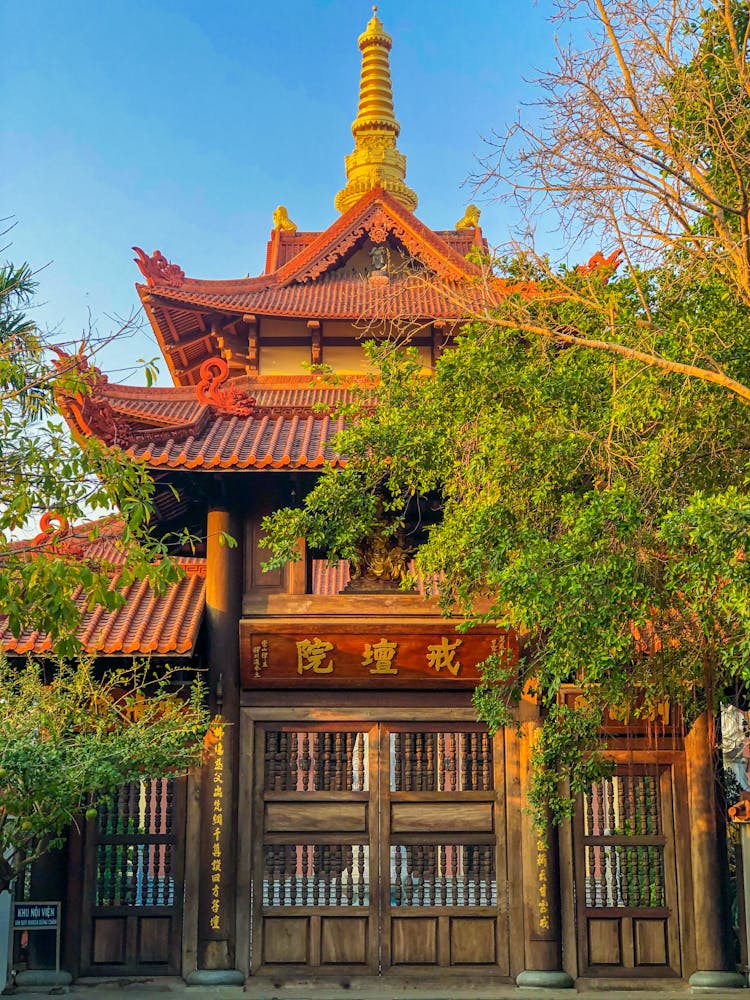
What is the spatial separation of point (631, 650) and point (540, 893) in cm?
342

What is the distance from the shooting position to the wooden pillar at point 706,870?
10727mm

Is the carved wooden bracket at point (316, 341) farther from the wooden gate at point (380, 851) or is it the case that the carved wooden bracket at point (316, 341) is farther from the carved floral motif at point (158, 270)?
the wooden gate at point (380, 851)

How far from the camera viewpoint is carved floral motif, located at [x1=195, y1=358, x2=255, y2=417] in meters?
11.9

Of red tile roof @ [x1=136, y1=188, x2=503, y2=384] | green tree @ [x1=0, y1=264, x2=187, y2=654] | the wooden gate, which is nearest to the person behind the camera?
green tree @ [x1=0, y1=264, x2=187, y2=654]

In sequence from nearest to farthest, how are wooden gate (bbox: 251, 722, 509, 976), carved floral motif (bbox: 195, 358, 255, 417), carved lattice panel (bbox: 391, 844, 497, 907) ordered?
wooden gate (bbox: 251, 722, 509, 976) → carved lattice panel (bbox: 391, 844, 497, 907) → carved floral motif (bbox: 195, 358, 255, 417)

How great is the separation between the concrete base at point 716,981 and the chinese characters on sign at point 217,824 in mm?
4090

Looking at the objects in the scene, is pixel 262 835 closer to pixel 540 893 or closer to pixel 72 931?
pixel 72 931

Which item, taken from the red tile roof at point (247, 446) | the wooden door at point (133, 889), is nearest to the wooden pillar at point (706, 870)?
the red tile roof at point (247, 446)

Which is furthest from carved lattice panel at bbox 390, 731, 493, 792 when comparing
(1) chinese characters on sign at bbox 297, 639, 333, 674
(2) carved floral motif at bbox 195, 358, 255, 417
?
(2) carved floral motif at bbox 195, 358, 255, 417

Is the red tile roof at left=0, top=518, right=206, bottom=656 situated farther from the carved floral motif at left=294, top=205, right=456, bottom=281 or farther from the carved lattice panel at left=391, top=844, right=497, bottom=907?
the carved floral motif at left=294, top=205, right=456, bottom=281

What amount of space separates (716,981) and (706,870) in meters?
0.90

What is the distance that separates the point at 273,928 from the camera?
1086 cm

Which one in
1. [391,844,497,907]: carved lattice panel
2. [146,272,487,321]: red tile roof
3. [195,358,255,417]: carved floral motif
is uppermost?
[146,272,487,321]: red tile roof

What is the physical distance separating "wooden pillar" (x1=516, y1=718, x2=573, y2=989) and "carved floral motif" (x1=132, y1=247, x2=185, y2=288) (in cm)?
691
